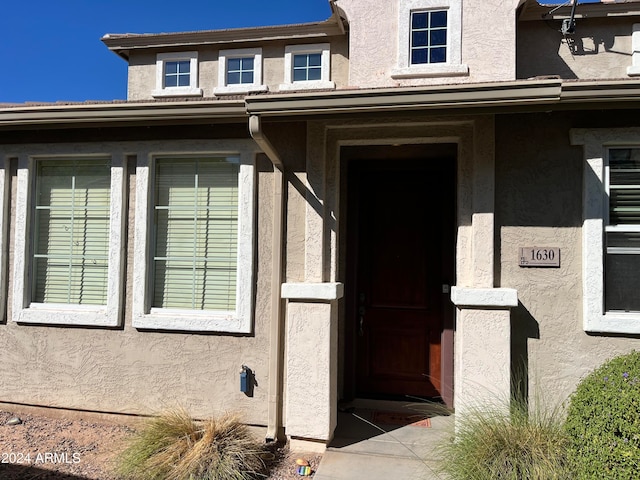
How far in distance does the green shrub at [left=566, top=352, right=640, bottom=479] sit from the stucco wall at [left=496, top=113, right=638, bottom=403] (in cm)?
63

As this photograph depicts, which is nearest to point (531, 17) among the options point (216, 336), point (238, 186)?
point (238, 186)

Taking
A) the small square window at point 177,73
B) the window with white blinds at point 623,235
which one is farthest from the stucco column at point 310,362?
the small square window at point 177,73

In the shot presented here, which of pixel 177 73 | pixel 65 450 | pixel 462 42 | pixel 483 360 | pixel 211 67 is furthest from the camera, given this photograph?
pixel 177 73

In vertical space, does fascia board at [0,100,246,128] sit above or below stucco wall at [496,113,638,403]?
above

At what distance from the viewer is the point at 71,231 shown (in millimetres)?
4812

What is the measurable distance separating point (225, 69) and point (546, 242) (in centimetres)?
732

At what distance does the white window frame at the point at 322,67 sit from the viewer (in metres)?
7.61

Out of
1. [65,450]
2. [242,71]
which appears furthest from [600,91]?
[242,71]

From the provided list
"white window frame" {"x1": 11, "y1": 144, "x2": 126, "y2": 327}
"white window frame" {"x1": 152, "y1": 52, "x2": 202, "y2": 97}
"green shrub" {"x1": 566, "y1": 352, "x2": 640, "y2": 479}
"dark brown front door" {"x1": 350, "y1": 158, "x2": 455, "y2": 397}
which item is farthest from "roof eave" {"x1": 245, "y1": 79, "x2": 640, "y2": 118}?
"white window frame" {"x1": 152, "y1": 52, "x2": 202, "y2": 97}

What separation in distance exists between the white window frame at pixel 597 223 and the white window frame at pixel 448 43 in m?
1.68

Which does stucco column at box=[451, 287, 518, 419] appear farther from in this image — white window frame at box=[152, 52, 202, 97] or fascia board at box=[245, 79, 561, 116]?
white window frame at box=[152, 52, 202, 97]

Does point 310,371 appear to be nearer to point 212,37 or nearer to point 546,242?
point 546,242

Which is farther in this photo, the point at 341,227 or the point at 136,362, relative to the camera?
the point at 341,227

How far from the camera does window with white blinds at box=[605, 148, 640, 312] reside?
3697mm
